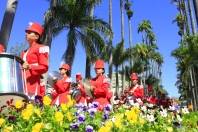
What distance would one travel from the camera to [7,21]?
15211 mm

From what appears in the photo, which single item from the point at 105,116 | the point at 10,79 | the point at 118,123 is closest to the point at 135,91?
the point at 10,79

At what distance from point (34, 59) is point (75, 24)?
26.1 metres

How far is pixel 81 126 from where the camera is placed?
16.6 feet

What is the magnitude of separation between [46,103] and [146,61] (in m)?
102

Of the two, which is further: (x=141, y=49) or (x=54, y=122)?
(x=141, y=49)

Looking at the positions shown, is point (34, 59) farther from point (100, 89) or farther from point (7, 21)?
point (7, 21)

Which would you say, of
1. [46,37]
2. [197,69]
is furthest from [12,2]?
[197,69]

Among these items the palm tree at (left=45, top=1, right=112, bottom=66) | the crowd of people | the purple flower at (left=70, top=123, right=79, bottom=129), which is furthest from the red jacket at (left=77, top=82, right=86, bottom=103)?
the palm tree at (left=45, top=1, right=112, bottom=66)

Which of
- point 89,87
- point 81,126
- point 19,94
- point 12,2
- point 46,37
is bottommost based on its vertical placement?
point 81,126

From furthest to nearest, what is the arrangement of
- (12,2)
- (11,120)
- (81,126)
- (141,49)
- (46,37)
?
1. (141,49)
2. (46,37)
3. (12,2)
4. (11,120)
5. (81,126)

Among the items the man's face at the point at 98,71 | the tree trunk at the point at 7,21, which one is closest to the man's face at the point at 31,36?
the man's face at the point at 98,71

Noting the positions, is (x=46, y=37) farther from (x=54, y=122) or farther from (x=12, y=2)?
(x=54, y=122)

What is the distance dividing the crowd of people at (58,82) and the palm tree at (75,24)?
15.7m

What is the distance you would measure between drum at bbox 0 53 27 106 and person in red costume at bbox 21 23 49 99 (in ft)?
3.07
